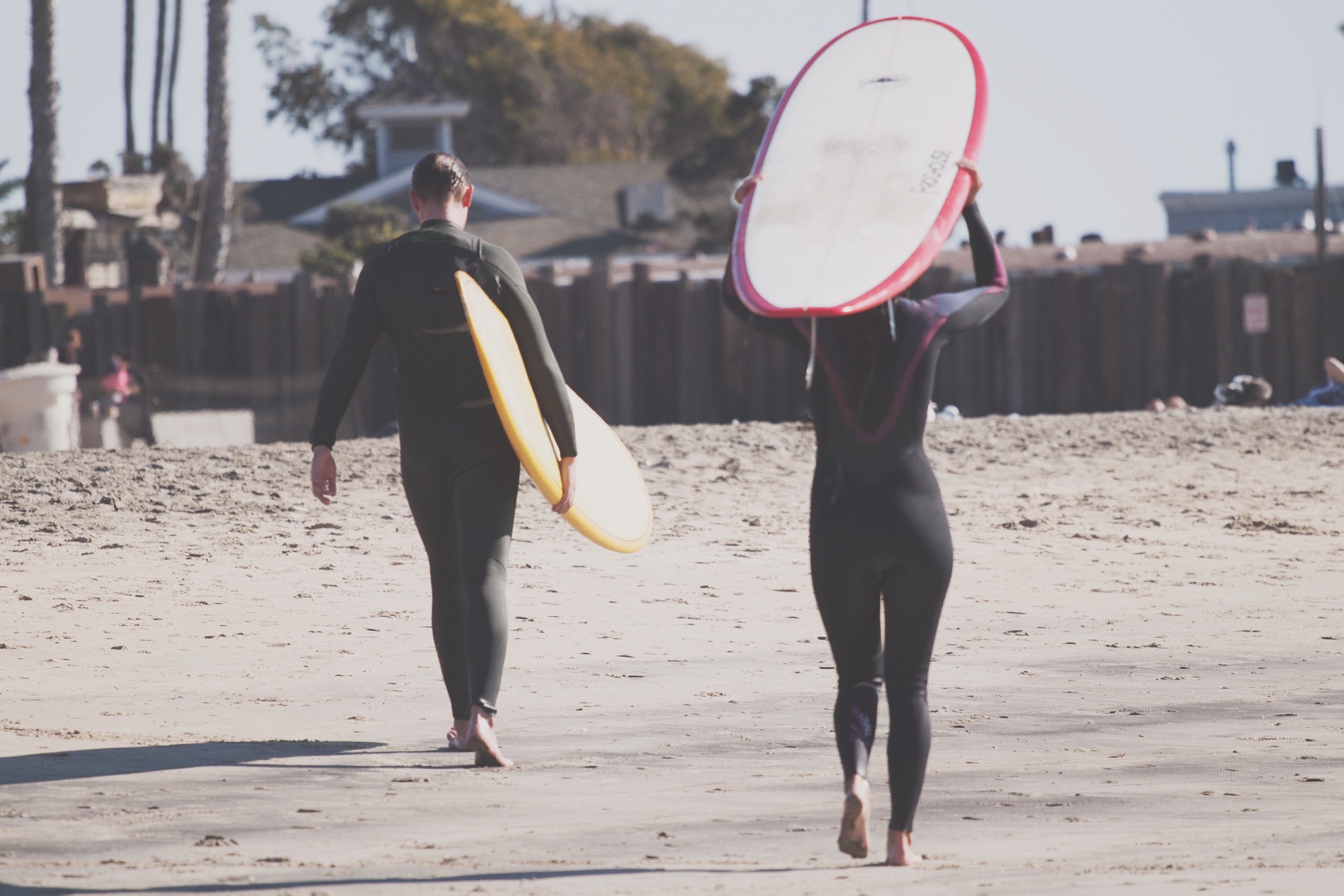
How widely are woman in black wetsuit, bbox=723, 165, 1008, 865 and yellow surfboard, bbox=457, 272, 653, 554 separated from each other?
109cm

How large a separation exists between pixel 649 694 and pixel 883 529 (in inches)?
90.5

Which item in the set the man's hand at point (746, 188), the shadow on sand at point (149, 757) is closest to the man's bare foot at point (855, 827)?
the man's hand at point (746, 188)

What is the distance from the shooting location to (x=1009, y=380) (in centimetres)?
1684

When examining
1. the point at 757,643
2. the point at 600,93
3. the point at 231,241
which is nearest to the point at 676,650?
the point at 757,643

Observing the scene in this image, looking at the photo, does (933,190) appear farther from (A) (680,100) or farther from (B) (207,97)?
(A) (680,100)

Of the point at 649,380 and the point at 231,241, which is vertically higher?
the point at 231,241

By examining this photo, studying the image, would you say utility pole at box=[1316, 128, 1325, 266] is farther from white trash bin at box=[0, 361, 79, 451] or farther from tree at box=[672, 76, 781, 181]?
tree at box=[672, 76, 781, 181]

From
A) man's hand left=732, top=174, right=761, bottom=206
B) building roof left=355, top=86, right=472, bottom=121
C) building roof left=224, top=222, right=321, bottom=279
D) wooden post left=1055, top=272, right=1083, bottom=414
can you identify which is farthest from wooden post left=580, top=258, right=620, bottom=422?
building roof left=355, top=86, right=472, bottom=121

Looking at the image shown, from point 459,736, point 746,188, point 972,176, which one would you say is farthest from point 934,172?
point 459,736

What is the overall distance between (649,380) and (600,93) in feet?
134

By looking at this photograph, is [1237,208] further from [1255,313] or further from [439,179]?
[439,179]

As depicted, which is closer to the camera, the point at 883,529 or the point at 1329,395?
the point at 883,529

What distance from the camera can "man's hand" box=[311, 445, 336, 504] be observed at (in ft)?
15.8

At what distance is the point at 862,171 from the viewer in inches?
174
